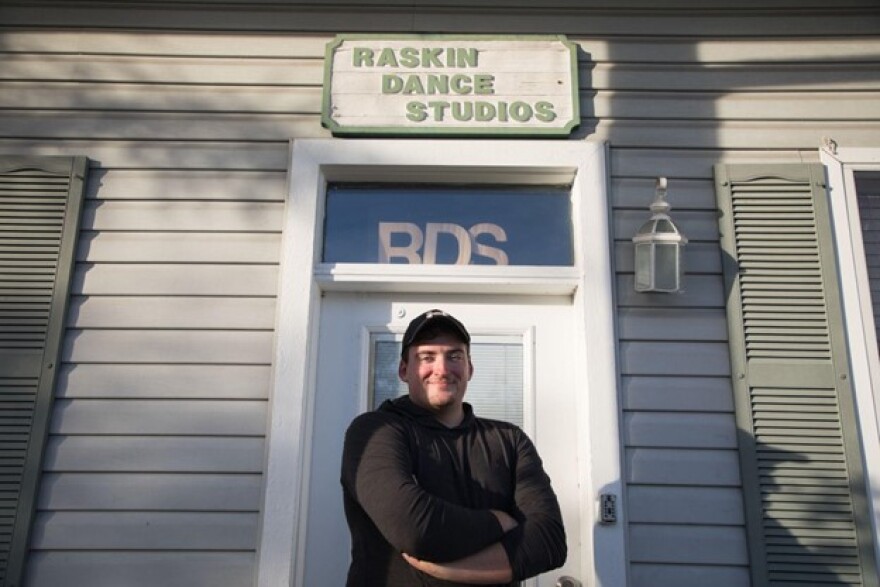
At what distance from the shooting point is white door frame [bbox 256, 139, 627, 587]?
2518mm

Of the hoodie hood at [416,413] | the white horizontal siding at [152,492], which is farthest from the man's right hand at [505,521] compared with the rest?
the white horizontal siding at [152,492]

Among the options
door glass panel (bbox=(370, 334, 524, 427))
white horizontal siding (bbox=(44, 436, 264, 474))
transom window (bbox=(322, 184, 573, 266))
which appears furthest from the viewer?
transom window (bbox=(322, 184, 573, 266))

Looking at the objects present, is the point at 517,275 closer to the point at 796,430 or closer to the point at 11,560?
the point at 796,430

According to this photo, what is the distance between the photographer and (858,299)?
2.71m

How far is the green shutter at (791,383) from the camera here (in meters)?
2.48

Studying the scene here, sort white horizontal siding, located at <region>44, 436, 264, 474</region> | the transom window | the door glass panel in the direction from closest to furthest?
1. white horizontal siding, located at <region>44, 436, 264, 474</region>
2. the door glass panel
3. the transom window

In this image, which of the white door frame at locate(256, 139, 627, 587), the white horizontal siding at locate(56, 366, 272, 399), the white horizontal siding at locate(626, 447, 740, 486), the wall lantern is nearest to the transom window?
the white door frame at locate(256, 139, 627, 587)

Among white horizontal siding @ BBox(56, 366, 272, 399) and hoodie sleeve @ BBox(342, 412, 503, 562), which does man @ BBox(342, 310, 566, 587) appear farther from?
white horizontal siding @ BBox(56, 366, 272, 399)

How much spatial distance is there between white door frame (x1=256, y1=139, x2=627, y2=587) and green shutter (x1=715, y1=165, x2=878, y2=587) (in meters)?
0.46

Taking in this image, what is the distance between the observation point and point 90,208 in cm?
286

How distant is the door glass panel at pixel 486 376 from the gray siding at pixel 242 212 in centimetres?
40

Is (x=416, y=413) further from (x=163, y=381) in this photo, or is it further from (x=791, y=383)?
(x=791, y=383)

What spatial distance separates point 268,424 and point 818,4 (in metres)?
2.81

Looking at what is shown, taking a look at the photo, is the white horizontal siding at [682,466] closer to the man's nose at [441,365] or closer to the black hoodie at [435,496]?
the black hoodie at [435,496]
